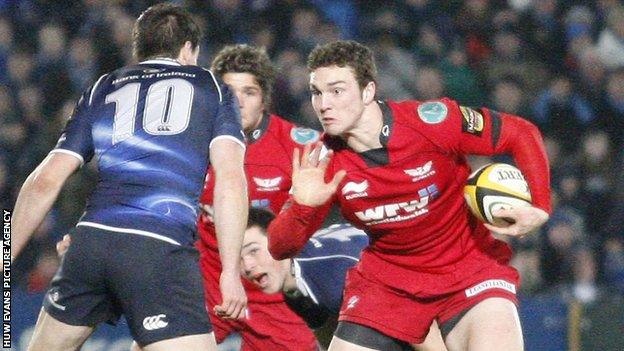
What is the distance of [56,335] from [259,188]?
6.62 feet

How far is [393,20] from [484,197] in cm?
542

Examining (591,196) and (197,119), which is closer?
(197,119)

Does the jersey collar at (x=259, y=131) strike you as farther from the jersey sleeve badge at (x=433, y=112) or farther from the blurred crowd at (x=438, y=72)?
the blurred crowd at (x=438, y=72)

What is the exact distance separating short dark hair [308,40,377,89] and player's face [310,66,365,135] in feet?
0.08

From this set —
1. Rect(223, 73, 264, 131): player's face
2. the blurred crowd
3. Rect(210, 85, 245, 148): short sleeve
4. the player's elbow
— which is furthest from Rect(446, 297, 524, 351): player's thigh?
the blurred crowd

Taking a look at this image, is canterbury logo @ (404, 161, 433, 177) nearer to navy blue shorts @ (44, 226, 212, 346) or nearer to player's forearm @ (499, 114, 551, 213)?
player's forearm @ (499, 114, 551, 213)

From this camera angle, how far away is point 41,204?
15.6ft

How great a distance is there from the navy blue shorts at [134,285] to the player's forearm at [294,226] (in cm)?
64

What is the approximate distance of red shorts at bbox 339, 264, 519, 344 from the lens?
5441 mm

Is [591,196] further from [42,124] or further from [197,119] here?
[197,119]

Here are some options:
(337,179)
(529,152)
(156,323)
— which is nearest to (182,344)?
(156,323)

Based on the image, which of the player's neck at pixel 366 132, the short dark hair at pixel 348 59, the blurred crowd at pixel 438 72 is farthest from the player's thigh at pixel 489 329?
the blurred crowd at pixel 438 72

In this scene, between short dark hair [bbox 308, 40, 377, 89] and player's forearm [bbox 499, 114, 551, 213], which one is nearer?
player's forearm [bbox 499, 114, 551, 213]

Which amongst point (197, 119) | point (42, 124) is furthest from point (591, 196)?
point (197, 119)
